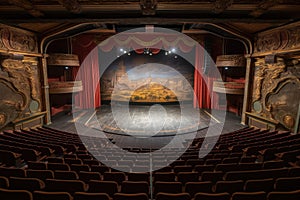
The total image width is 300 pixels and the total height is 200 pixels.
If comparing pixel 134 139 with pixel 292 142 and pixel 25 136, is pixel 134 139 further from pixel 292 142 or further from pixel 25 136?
pixel 292 142

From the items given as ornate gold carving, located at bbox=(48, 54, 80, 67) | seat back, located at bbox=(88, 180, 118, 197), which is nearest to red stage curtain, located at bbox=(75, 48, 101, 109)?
ornate gold carving, located at bbox=(48, 54, 80, 67)

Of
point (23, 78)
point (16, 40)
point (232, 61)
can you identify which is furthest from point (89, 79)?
point (232, 61)

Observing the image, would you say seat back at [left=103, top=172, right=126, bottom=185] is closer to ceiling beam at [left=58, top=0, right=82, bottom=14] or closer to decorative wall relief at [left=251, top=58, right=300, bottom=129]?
ceiling beam at [left=58, top=0, right=82, bottom=14]

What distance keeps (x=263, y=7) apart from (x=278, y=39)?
2.61 meters

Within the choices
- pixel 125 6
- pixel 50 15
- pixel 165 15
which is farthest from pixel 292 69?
pixel 50 15

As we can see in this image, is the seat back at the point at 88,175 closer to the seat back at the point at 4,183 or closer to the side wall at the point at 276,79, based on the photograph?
the seat back at the point at 4,183

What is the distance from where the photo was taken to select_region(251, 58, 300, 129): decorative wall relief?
6.24 metres

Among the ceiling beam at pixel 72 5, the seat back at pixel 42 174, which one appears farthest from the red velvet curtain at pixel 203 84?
the seat back at pixel 42 174

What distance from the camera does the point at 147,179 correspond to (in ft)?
9.09

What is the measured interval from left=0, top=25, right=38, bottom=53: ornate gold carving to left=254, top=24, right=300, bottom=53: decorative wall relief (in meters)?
10.4

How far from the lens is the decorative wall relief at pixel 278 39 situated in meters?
6.02

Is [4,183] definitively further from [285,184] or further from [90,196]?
[285,184]

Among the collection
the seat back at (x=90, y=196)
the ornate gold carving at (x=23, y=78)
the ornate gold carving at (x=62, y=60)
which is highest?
the ornate gold carving at (x=62, y=60)

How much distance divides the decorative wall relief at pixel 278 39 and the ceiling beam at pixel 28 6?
8310 mm
